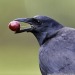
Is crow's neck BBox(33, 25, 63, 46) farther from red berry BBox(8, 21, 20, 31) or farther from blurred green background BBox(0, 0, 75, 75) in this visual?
blurred green background BBox(0, 0, 75, 75)

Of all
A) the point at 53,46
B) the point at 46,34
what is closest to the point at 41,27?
the point at 46,34

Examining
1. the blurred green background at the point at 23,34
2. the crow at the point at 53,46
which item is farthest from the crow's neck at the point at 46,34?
the blurred green background at the point at 23,34

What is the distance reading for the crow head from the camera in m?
3.19

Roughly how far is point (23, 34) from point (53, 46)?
1513mm

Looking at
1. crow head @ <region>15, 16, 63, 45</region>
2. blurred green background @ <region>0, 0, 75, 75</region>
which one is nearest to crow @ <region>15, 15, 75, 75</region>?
crow head @ <region>15, 16, 63, 45</region>

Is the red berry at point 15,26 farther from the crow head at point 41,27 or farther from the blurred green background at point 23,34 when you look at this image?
the blurred green background at point 23,34

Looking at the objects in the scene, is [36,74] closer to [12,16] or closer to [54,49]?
[12,16]

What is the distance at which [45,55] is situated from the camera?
311 centimetres

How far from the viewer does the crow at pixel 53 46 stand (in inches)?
117

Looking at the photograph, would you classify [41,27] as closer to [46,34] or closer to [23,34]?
[46,34]

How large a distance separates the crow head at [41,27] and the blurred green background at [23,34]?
93cm

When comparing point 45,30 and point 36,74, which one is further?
point 36,74

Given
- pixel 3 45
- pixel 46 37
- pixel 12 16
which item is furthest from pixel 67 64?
pixel 3 45

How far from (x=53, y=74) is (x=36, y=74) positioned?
1589 millimetres
